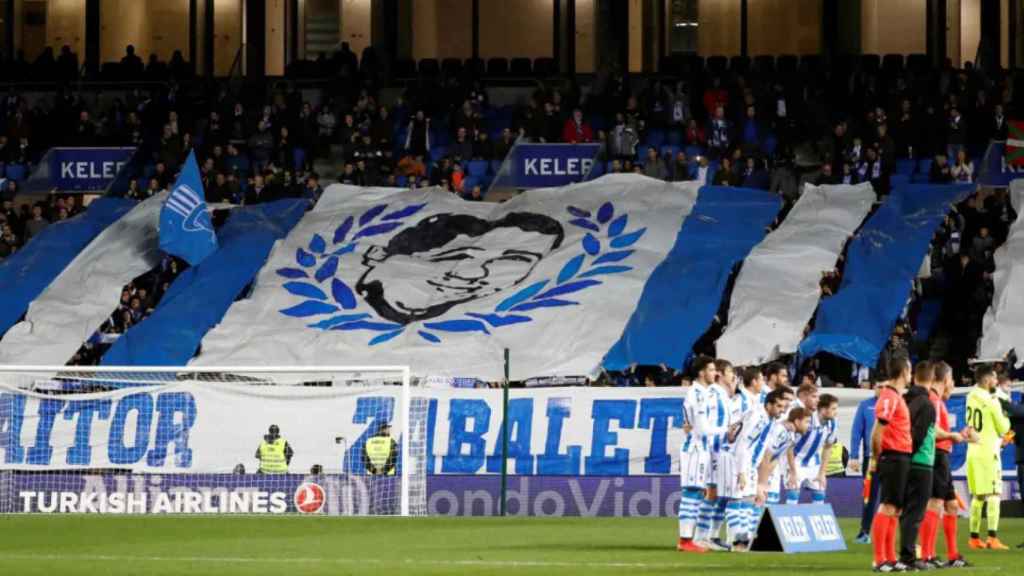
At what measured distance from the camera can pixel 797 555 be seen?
58.1ft

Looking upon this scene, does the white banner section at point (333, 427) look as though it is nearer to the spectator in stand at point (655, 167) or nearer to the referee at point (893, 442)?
the spectator in stand at point (655, 167)

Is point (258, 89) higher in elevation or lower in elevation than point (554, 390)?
higher

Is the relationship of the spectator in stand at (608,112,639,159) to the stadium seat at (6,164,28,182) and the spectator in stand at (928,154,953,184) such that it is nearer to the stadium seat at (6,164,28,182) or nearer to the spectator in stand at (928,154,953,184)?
the spectator in stand at (928,154,953,184)

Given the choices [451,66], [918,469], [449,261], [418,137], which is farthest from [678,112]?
[918,469]

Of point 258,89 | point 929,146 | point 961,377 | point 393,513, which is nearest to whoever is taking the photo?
point 393,513

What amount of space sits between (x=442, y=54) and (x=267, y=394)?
19.5 meters

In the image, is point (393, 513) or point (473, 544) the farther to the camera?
Result: point (393, 513)

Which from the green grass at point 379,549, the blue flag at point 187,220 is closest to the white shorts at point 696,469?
the green grass at point 379,549

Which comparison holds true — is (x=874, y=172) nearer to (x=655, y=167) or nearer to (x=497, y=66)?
(x=655, y=167)

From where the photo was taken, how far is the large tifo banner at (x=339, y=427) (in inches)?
1067

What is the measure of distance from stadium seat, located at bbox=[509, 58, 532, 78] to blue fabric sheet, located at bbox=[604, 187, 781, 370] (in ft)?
31.9

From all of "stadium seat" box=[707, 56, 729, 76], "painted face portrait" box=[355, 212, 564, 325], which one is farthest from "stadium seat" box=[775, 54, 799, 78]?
"painted face portrait" box=[355, 212, 564, 325]

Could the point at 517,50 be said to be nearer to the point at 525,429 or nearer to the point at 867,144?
the point at 867,144

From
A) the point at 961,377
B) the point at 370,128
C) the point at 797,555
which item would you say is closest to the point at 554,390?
the point at 961,377
